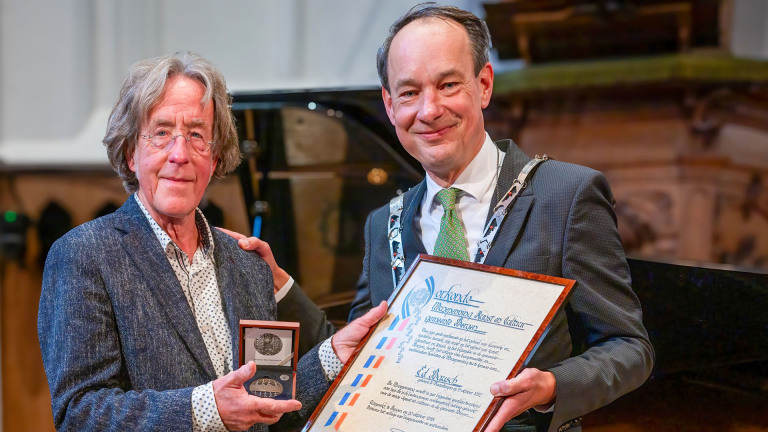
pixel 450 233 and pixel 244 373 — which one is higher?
pixel 450 233

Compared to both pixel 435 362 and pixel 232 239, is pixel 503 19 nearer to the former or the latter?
pixel 232 239

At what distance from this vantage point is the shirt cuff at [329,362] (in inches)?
78.5

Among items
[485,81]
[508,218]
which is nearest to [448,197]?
[508,218]

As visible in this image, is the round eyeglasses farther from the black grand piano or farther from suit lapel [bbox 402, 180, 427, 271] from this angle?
the black grand piano

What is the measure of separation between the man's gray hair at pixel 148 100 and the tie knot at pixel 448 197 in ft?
1.88

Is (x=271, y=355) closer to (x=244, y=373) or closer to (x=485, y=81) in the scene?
(x=244, y=373)

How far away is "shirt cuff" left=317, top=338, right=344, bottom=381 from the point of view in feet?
6.55

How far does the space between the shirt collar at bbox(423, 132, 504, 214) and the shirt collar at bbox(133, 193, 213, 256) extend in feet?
1.96

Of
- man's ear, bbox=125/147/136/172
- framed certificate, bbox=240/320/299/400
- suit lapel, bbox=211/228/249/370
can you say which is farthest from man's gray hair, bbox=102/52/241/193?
framed certificate, bbox=240/320/299/400

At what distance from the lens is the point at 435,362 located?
68.5 inches

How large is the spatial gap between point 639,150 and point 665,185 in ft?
0.81

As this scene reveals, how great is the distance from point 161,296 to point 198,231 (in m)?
0.25

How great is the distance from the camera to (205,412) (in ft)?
5.61

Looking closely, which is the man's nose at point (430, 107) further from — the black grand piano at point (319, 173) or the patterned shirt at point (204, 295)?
the black grand piano at point (319, 173)
